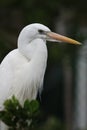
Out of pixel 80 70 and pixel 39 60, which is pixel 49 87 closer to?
pixel 80 70

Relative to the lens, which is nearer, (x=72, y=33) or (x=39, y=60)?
(x=39, y=60)

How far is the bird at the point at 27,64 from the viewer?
544 cm

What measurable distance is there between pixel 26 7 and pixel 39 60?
552cm

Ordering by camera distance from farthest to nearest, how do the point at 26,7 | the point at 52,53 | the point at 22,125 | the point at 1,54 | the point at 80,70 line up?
the point at 80,70
the point at 26,7
the point at 52,53
the point at 1,54
the point at 22,125

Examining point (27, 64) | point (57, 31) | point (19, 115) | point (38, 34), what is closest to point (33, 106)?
point (19, 115)

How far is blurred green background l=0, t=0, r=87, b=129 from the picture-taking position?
1043cm

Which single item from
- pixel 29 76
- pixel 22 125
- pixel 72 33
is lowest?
pixel 22 125

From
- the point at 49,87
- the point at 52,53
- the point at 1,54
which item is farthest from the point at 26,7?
the point at 49,87

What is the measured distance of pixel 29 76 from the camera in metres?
5.72

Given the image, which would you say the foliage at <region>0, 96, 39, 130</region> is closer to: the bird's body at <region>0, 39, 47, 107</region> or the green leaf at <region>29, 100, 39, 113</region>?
the green leaf at <region>29, 100, 39, 113</region>

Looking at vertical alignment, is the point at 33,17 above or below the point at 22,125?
above

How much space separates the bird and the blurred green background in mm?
3304

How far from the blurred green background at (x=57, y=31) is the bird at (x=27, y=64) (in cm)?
330

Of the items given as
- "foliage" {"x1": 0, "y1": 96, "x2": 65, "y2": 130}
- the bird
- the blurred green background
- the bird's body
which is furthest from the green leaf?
the blurred green background
